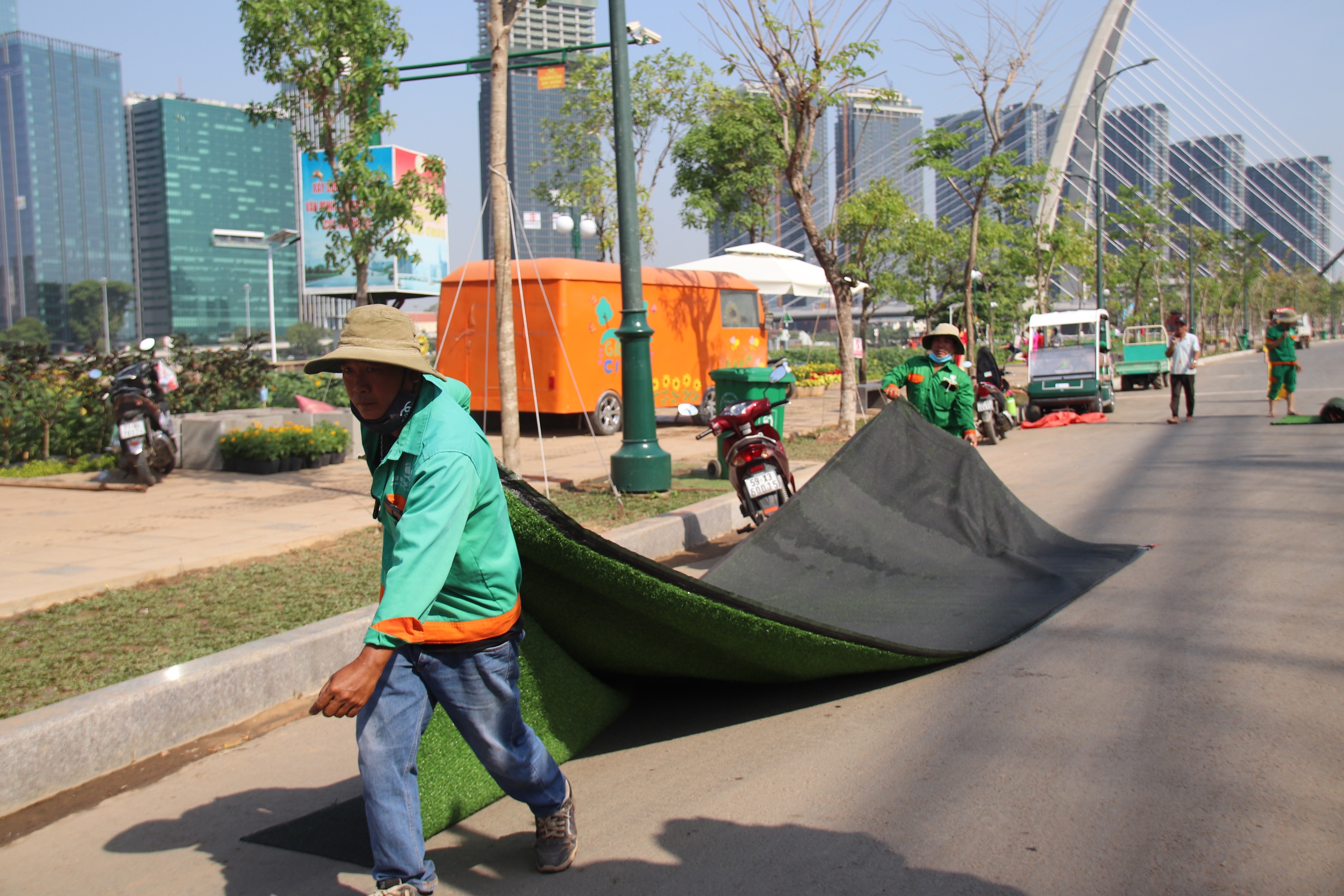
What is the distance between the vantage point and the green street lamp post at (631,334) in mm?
9688

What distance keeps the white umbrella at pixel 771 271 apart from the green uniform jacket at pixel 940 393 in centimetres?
1188

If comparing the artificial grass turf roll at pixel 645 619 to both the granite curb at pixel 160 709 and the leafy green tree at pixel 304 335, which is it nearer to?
the granite curb at pixel 160 709

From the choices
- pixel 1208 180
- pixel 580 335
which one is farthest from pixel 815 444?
pixel 1208 180

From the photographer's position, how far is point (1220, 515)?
8.25 m

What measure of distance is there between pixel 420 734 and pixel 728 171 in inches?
955

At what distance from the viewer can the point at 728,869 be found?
2961 millimetres

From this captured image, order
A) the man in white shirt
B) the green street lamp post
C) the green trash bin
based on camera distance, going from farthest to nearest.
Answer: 1. the man in white shirt
2. the green trash bin
3. the green street lamp post

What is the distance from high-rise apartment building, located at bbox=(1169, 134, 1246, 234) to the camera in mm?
55125

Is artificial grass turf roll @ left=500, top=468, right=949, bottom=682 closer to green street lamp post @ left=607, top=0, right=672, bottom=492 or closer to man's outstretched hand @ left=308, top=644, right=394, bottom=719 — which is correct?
man's outstretched hand @ left=308, top=644, right=394, bottom=719

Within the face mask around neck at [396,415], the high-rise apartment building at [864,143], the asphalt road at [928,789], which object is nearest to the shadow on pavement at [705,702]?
the asphalt road at [928,789]

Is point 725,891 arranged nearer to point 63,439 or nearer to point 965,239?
point 63,439

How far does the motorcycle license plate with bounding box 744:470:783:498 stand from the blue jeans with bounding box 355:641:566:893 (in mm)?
5263

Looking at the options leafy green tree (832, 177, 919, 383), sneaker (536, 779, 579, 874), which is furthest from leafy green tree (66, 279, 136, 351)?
sneaker (536, 779, 579, 874)

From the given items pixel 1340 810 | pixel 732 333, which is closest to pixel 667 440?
pixel 732 333
